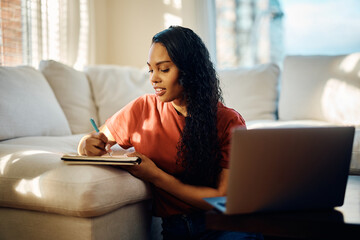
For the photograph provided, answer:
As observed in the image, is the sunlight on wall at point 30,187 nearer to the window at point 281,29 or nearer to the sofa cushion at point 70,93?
the sofa cushion at point 70,93

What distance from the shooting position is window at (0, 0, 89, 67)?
8.30ft

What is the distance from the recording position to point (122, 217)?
117 centimetres

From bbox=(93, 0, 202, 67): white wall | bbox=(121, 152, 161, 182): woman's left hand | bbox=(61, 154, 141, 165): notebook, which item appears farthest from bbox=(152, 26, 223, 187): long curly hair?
bbox=(93, 0, 202, 67): white wall

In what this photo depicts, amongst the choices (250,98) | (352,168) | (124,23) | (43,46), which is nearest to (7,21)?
(43,46)

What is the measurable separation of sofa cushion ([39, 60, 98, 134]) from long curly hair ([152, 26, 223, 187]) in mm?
1356

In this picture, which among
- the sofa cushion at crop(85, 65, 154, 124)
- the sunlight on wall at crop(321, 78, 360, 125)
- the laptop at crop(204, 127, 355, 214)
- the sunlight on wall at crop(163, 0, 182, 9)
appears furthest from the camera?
the sunlight on wall at crop(163, 0, 182, 9)

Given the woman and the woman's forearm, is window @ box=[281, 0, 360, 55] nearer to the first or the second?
the woman

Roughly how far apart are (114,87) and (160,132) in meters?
1.41

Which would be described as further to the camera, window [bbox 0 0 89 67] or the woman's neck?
window [bbox 0 0 89 67]

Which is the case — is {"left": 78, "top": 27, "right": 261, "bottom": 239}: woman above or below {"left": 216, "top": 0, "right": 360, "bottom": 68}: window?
below

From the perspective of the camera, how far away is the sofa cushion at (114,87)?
97.2 inches

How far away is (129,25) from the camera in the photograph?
12.2 feet

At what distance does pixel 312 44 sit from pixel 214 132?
2.57 m

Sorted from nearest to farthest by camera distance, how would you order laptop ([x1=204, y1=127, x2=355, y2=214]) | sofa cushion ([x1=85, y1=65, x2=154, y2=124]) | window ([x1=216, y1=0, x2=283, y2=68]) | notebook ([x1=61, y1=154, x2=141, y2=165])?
laptop ([x1=204, y1=127, x2=355, y2=214]) < notebook ([x1=61, y1=154, x2=141, y2=165]) < sofa cushion ([x1=85, y1=65, x2=154, y2=124]) < window ([x1=216, y1=0, x2=283, y2=68])
